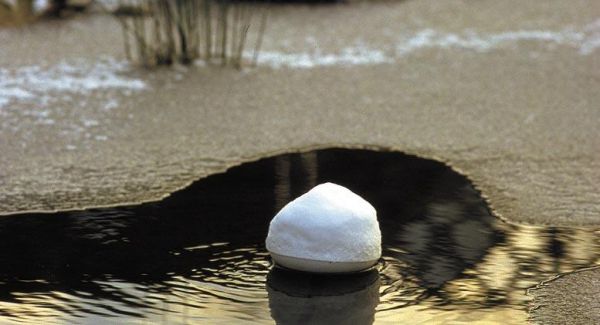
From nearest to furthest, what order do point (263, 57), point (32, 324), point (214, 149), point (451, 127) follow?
point (32, 324)
point (214, 149)
point (451, 127)
point (263, 57)

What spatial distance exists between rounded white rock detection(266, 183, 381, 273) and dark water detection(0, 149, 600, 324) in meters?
0.04

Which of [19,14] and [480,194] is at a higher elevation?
[19,14]

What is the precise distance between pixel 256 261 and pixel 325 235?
0.83 feet

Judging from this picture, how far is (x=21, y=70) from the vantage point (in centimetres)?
538

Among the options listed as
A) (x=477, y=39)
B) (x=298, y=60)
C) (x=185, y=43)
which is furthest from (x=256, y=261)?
(x=477, y=39)

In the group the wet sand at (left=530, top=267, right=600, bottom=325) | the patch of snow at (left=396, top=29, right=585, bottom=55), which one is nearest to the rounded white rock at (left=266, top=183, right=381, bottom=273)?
the wet sand at (left=530, top=267, right=600, bottom=325)

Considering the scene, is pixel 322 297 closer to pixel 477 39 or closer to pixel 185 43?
pixel 185 43

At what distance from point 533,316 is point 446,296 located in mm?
236

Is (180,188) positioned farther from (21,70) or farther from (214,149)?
(21,70)

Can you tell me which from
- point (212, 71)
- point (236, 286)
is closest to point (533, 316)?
point (236, 286)

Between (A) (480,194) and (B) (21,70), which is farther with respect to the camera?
(B) (21,70)

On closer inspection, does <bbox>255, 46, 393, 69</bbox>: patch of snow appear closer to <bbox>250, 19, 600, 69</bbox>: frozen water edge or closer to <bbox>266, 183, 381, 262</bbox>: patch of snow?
<bbox>250, 19, 600, 69</bbox>: frozen water edge

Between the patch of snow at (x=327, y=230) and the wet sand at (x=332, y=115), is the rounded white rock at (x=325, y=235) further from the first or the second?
the wet sand at (x=332, y=115)

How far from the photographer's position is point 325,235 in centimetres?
282
